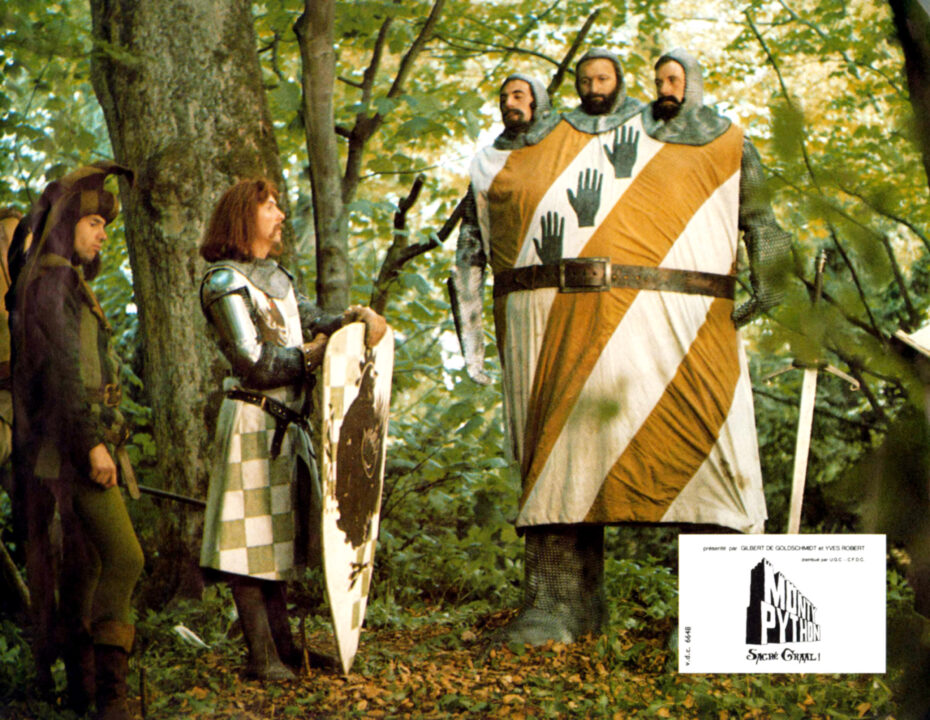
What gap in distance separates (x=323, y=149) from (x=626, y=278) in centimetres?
95

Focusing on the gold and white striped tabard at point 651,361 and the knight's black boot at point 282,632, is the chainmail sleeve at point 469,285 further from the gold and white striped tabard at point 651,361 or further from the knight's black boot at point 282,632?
the knight's black boot at point 282,632

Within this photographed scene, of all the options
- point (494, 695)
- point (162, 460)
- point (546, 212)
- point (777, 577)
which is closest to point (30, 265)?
point (162, 460)

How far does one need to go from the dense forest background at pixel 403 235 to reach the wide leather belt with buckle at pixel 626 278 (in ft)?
0.69

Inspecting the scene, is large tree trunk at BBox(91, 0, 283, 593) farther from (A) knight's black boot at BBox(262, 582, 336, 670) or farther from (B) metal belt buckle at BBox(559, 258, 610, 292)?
(B) metal belt buckle at BBox(559, 258, 610, 292)

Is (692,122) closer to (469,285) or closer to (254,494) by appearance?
(469,285)

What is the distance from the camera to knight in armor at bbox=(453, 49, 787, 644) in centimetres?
303

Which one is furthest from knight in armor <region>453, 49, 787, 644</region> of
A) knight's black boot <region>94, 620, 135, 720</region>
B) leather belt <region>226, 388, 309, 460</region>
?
knight's black boot <region>94, 620, 135, 720</region>

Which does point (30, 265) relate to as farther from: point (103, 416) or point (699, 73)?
point (699, 73)

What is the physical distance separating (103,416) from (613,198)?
1.33 meters

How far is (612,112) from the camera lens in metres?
3.10

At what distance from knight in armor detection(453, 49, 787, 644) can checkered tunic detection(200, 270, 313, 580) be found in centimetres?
64

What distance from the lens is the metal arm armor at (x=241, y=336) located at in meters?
2.73

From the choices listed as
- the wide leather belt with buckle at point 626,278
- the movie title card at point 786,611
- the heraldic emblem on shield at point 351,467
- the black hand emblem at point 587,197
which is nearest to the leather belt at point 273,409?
the heraldic emblem on shield at point 351,467

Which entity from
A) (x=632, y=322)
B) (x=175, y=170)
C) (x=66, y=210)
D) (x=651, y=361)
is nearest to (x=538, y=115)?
(x=632, y=322)
